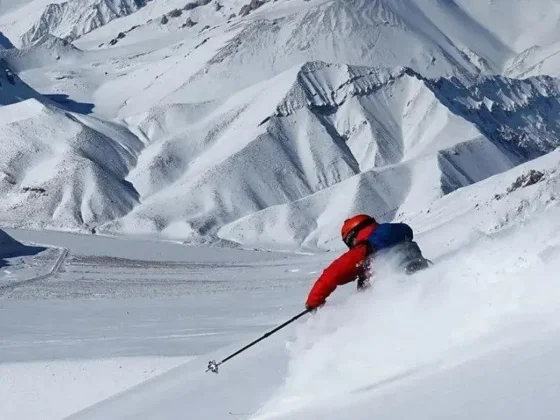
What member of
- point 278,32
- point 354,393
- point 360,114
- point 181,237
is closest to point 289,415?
point 354,393

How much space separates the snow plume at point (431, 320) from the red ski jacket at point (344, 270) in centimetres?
18

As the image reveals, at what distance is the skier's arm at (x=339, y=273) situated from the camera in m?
8.64

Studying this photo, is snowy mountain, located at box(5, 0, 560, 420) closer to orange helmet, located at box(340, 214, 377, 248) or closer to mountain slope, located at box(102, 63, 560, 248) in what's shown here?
mountain slope, located at box(102, 63, 560, 248)

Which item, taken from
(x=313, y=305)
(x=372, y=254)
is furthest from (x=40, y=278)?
(x=372, y=254)

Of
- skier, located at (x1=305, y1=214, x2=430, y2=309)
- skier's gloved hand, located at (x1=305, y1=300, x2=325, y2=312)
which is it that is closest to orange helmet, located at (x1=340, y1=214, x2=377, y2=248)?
skier, located at (x1=305, y1=214, x2=430, y2=309)

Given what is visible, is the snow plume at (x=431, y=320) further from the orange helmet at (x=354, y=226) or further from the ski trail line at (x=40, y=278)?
the ski trail line at (x=40, y=278)

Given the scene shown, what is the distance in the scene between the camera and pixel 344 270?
8.71 metres

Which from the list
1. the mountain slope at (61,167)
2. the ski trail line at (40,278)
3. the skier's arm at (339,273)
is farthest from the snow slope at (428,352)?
the mountain slope at (61,167)

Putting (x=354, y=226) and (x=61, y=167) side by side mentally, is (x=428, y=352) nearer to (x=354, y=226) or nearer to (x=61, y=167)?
(x=354, y=226)

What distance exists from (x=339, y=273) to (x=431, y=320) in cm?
146

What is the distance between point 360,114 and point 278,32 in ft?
137

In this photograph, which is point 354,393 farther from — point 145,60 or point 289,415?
point 145,60

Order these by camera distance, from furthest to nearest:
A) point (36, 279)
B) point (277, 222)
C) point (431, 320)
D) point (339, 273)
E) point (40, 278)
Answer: point (277, 222), point (40, 278), point (36, 279), point (339, 273), point (431, 320)

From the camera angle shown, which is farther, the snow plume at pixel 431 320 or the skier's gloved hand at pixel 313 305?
the skier's gloved hand at pixel 313 305
